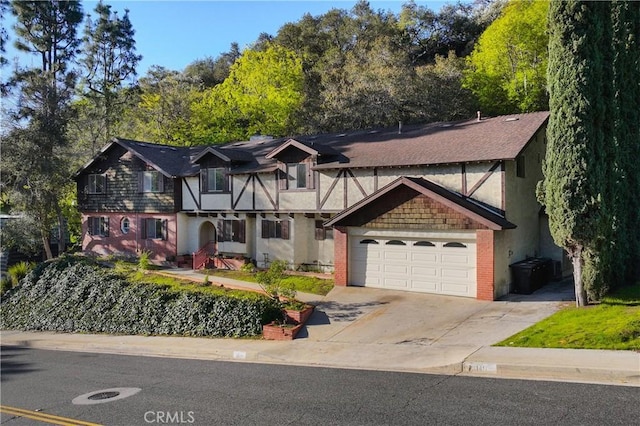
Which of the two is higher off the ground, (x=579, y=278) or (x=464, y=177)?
(x=464, y=177)

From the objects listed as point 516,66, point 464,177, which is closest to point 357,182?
point 464,177

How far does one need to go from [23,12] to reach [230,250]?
27.3m

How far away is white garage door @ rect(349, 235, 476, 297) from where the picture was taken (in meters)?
18.8

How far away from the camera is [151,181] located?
104 feet

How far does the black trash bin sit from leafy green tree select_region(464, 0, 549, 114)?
2239 cm

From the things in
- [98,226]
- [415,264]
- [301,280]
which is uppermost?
[98,226]

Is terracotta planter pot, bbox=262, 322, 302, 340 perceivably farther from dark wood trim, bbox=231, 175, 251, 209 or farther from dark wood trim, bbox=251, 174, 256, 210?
dark wood trim, bbox=231, 175, 251, 209

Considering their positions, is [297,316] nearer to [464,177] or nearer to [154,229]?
[464,177]

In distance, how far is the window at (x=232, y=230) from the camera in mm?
27906

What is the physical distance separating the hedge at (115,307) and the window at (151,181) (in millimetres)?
6595

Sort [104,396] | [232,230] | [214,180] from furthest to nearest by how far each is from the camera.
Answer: [214,180], [232,230], [104,396]

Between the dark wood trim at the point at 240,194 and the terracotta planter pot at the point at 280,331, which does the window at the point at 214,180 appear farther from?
the terracotta planter pot at the point at 280,331

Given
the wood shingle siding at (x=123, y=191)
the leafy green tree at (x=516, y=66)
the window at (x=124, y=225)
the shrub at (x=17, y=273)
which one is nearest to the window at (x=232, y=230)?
the wood shingle siding at (x=123, y=191)

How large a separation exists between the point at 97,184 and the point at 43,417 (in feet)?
88.4
